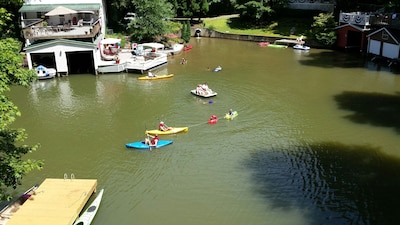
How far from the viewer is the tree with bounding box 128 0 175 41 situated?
5206cm

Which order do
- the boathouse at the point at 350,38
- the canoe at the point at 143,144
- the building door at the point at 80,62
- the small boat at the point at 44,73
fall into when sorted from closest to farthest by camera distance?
the canoe at the point at 143,144
the small boat at the point at 44,73
the building door at the point at 80,62
the boathouse at the point at 350,38

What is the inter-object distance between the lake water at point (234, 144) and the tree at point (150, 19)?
11.9m

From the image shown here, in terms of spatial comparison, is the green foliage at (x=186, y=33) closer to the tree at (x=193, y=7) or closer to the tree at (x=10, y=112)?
the tree at (x=193, y=7)

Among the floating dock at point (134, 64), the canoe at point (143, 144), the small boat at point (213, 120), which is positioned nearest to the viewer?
the canoe at point (143, 144)

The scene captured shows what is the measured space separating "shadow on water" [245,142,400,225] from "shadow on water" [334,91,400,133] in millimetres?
4830

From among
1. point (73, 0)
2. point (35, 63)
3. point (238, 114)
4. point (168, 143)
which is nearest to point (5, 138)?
point (168, 143)

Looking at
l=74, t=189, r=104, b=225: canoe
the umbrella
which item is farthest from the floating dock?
l=74, t=189, r=104, b=225: canoe

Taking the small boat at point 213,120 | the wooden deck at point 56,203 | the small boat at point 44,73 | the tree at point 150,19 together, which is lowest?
the wooden deck at point 56,203

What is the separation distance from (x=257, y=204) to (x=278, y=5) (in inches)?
2086

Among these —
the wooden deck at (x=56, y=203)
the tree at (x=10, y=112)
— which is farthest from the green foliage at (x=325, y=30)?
the tree at (x=10, y=112)

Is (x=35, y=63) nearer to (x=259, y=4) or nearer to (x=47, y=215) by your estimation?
(x=47, y=215)

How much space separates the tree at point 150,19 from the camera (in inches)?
2050

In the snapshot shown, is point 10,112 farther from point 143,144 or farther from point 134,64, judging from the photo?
point 134,64

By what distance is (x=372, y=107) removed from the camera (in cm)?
3164
